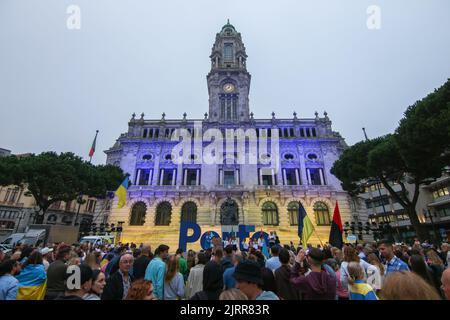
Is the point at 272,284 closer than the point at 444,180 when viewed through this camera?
Yes

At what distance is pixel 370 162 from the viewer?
2283cm

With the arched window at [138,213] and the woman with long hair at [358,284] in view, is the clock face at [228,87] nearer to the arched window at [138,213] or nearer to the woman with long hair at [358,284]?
the arched window at [138,213]

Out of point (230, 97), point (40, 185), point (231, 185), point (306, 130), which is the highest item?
point (230, 97)

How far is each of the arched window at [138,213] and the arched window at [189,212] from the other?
5590mm

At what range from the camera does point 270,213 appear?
1266 inches

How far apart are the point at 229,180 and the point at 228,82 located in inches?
756

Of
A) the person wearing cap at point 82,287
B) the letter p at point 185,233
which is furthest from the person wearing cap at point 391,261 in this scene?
the letter p at point 185,233

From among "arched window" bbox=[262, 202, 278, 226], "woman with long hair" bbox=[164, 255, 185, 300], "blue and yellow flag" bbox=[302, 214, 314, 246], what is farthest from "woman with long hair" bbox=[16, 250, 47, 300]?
"arched window" bbox=[262, 202, 278, 226]

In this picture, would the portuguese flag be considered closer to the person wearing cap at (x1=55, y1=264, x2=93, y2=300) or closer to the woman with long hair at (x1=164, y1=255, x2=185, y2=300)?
the woman with long hair at (x1=164, y1=255, x2=185, y2=300)
